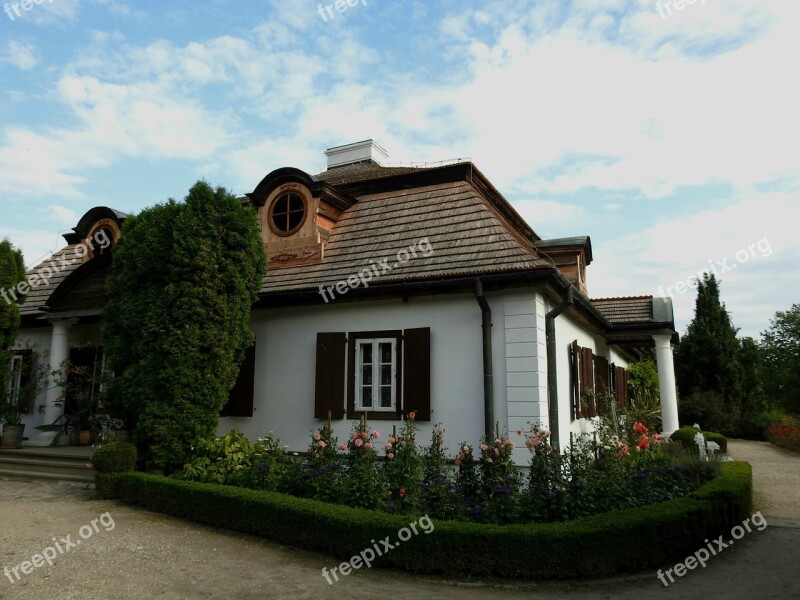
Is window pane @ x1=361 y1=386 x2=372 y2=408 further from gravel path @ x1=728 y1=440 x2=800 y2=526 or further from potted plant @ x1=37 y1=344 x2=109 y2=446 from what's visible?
gravel path @ x1=728 y1=440 x2=800 y2=526

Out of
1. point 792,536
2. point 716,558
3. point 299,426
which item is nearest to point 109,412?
point 299,426

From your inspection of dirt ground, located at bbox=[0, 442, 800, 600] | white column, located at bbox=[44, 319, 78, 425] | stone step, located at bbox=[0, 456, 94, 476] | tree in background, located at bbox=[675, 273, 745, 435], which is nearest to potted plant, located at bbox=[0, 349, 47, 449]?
white column, located at bbox=[44, 319, 78, 425]

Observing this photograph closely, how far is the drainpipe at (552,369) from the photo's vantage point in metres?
8.98

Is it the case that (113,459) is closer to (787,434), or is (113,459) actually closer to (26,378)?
(26,378)

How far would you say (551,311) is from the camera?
9.42m

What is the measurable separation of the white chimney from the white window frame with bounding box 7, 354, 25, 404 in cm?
976

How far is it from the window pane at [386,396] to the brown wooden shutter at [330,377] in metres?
0.71

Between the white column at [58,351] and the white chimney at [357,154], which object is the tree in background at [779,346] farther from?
the white column at [58,351]

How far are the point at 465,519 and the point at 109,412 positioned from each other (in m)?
6.91

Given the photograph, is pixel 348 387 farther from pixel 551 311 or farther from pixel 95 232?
pixel 95 232

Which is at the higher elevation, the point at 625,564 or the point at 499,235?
the point at 499,235

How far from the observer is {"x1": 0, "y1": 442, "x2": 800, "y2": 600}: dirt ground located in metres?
5.30

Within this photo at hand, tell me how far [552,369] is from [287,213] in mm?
6458

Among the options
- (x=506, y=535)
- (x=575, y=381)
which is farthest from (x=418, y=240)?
(x=506, y=535)
